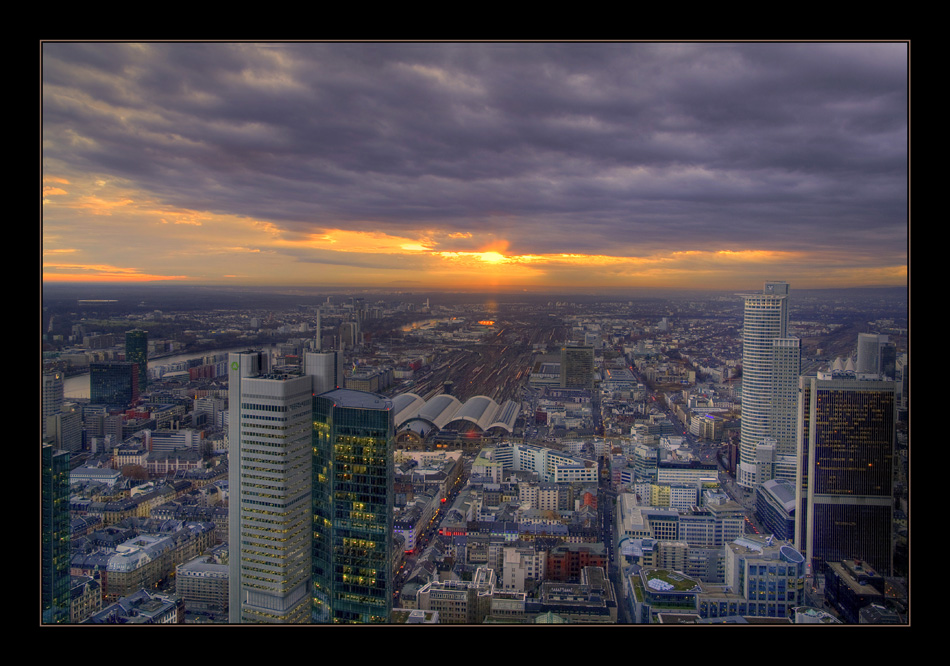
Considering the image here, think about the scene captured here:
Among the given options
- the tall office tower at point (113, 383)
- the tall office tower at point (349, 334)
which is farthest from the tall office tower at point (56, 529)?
the tall office tower at point (113, 383)

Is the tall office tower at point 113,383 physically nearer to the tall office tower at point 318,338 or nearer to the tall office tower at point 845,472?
the tall office tower at point 318,338

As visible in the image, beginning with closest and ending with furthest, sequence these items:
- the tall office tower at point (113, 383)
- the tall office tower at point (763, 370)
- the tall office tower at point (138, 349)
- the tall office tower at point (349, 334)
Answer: the tall office tower at point (349, 334) → the tall office tower at point (138, 349) → the tall office tower at point (113, 383) → the tall office tower at point (763, 370)

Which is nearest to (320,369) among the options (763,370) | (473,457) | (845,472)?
(473,457)

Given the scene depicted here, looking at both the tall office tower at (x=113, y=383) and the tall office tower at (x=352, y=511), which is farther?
the tall office tower at (x=113, y=383)

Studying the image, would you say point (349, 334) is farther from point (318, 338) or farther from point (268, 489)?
point (268, 489)

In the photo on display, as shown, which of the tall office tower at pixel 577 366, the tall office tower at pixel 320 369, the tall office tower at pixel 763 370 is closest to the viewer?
the tall office tower at pixel 320 369
